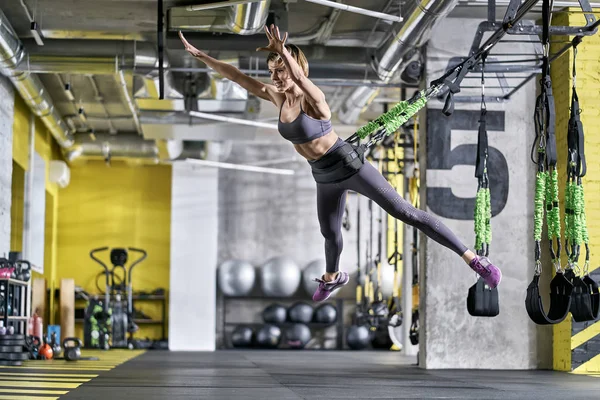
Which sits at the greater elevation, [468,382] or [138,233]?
[138,233]

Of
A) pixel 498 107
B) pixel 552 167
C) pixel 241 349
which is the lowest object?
pixel 241 349

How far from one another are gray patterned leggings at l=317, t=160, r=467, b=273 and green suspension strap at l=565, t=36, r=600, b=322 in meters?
0.71

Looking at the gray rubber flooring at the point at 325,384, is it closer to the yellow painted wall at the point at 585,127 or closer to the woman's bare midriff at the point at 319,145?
the yellow painted wall at the point at 585,127

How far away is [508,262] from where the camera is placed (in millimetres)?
9094

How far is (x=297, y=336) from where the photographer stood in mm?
15586

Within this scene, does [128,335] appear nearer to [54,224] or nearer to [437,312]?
[54,224]

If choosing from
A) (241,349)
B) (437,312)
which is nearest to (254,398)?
(437,312)

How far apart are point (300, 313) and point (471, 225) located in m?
7.03

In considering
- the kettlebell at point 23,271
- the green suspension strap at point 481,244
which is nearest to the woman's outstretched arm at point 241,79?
the green suspension strap at point 481,244

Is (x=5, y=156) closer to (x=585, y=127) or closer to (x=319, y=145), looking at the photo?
(x=585, y=127)

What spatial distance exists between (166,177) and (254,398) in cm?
1252

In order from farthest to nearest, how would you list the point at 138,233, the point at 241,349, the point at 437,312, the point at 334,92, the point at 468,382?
the point at 138,233 < the point at 241,349 < the point at 334,92 < the point at 437,312 < the point at 468,382

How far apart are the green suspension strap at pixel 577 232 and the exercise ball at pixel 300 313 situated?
10839 millimetres

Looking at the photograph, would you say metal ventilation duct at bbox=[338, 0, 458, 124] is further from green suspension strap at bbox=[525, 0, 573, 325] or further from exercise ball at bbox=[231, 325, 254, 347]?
exercise ball at bbox=[231, 325, 254, 347]
